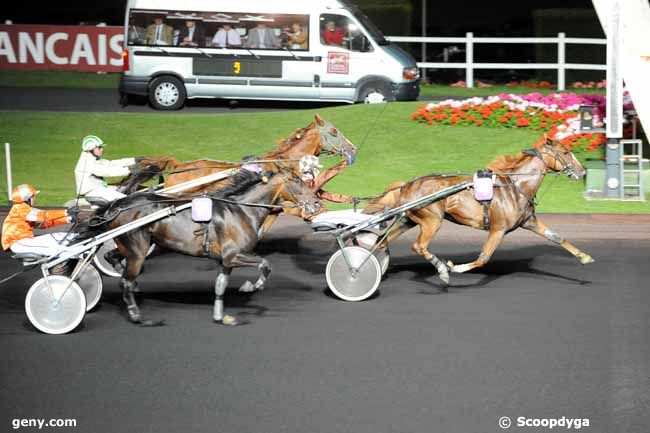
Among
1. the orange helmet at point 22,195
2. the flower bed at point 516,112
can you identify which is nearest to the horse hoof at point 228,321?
the orange helmet at point 22,195

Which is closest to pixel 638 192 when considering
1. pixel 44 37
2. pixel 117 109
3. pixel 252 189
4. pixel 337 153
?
pixel 337 153

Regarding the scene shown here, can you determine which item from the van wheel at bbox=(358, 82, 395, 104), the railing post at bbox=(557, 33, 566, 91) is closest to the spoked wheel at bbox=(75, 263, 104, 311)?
the van wheel at bbox=(358, 82, 395, 104)

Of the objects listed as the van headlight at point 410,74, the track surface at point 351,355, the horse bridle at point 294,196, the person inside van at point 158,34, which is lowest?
the track surface at point 351,355

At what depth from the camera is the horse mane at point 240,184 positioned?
11.2 meters

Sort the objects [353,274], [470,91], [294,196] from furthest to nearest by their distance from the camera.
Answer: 1. [470,91]
2. [353,274]
3. [294,196]

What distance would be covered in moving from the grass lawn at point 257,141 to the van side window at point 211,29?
70.0 inches

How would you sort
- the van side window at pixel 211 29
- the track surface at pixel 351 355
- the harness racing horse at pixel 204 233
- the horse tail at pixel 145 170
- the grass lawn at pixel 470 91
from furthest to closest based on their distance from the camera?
the grass lawn at pixel 470 91 → the van side window at pixel 211 29 → the horse tail at pixel 145 170 → the harness racing horse at pixel 204 233 → the track surface at pixel 351 355

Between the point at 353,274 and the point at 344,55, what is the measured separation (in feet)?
43.0

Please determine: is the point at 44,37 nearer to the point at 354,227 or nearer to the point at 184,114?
the point at 184,114

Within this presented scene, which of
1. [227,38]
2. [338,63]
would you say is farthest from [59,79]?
[338,63]

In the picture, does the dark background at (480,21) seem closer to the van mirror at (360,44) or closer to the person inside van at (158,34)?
the van mirror at (360,44)

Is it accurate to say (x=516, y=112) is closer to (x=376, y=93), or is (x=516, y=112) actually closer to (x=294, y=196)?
(x=376, y=93)

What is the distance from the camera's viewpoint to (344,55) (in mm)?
24141

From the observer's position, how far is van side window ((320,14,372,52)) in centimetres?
2408
